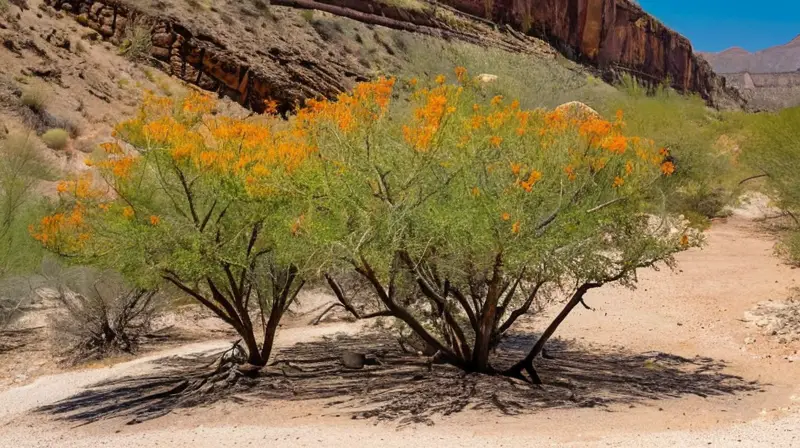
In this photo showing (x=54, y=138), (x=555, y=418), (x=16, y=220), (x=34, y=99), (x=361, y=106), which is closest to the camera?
(x=555, y=418)

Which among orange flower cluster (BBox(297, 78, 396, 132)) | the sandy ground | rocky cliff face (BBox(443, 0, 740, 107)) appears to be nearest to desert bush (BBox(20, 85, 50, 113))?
the sandy ground

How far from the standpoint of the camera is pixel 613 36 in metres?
83.2

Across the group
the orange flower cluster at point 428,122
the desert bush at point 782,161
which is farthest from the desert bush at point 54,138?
the desert bush at point 782,161

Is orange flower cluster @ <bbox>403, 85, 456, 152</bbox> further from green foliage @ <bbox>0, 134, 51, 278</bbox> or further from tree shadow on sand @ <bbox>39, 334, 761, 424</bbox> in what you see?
green foliage @ <bbox>0, 134, 51, 278</bbox>

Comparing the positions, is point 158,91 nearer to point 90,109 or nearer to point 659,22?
point 90,109

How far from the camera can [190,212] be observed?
413 inches

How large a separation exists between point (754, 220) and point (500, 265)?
21.7 m

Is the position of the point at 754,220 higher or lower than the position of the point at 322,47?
lower

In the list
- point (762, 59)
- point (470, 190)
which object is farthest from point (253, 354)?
point (762, 59)

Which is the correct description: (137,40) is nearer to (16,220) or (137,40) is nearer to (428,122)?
(16,220)

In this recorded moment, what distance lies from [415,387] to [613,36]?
79804mm

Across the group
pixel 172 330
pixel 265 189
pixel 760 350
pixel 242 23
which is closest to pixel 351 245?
pixel 265 189

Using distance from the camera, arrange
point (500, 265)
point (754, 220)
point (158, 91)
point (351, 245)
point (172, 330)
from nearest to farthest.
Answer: point (351, 245)
point (500, 265)
point (172, 330)
point (754, 220)
point (158, 91)

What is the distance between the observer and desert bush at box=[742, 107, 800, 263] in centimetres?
1789
